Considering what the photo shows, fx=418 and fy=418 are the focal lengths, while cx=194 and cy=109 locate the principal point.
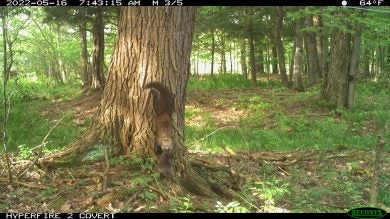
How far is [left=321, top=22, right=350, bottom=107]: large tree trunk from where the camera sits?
11.7 m

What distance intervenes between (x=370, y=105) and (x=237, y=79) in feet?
23.4

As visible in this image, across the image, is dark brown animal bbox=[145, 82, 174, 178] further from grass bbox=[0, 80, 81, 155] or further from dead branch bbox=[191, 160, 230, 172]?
grass bbox=[0, 80, 81, 155]

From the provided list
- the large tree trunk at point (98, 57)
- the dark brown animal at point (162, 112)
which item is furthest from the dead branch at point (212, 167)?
the large tree trunk at point (98, 57)

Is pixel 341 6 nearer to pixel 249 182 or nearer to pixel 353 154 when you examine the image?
pixel 353 154

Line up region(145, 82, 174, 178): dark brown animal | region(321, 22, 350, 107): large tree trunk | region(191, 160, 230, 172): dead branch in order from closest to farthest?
region(145, 82, 174, 178): dark brown animal < region(191, 160, 230, 172): dead branch < region(321, 22, 350, 107): large tree trunk

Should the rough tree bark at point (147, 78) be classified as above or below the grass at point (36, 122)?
above

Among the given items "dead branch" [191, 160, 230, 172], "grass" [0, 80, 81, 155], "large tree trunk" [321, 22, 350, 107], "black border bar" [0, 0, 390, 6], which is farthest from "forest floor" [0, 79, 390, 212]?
"large tree trunk" [321, 22, 350, 107]

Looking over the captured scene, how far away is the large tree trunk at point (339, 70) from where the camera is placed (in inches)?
462

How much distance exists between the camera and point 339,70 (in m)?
11.8

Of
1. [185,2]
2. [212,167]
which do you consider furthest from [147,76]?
[212,167]

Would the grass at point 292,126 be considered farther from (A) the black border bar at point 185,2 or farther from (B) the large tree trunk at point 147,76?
(A) the black border bar at point 185,2

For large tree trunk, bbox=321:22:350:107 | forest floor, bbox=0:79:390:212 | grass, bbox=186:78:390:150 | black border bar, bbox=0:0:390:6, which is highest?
black border bar, bbox=0:0:390:6

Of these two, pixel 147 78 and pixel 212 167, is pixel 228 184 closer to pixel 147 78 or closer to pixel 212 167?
pixel 212 167

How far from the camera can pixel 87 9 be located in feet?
39.9
